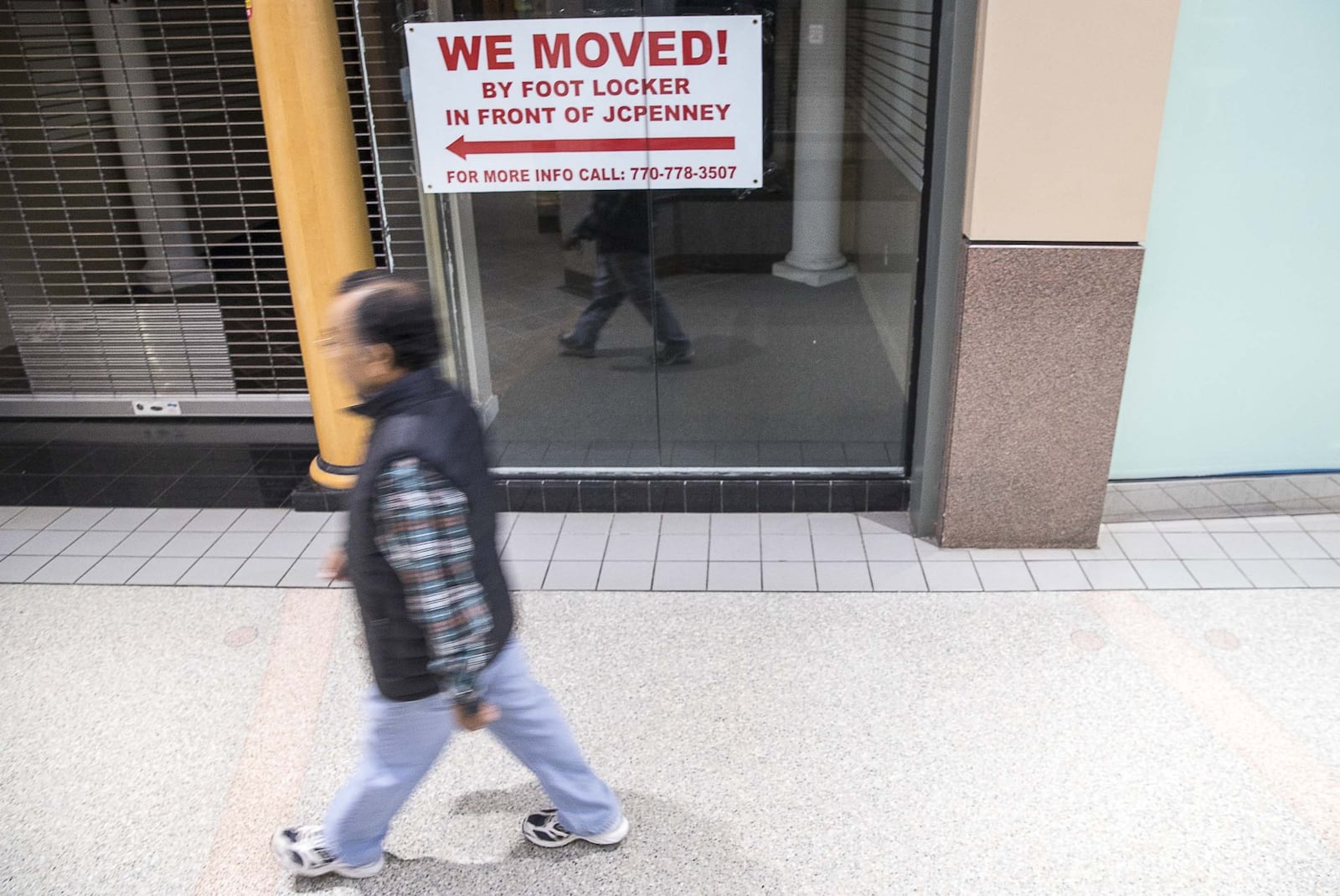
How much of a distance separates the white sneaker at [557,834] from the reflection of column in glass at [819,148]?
258 centimetres

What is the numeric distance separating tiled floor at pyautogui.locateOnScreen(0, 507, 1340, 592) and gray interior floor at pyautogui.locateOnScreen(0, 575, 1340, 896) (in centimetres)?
13

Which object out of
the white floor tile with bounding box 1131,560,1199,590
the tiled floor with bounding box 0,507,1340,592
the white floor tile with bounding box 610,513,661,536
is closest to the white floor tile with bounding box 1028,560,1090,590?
the tiled floor with bounding box 0,507,1340,592

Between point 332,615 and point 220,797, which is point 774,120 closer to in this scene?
point 332,615

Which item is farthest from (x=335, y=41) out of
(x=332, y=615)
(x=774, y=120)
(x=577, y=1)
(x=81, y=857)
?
(x=81, y=857)

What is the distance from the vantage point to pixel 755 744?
3.27 metres

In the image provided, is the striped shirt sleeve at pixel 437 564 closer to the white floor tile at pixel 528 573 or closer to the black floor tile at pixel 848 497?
the white floor tile at pixel 528 573

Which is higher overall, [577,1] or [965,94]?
[577,1]

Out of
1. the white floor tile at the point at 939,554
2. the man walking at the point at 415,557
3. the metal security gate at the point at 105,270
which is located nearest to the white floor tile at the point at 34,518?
the metal security gate at the point at 105,270

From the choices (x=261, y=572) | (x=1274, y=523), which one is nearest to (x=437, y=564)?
(x=261, y=572)

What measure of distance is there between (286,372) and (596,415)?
2236 millimetres

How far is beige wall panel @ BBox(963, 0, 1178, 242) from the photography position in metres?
3.62

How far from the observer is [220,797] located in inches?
123

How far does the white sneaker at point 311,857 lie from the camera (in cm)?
276

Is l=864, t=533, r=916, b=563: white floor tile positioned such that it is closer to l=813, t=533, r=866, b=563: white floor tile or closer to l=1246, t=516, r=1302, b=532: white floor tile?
l=813, t=533, r=866, b=563: white floor tile
